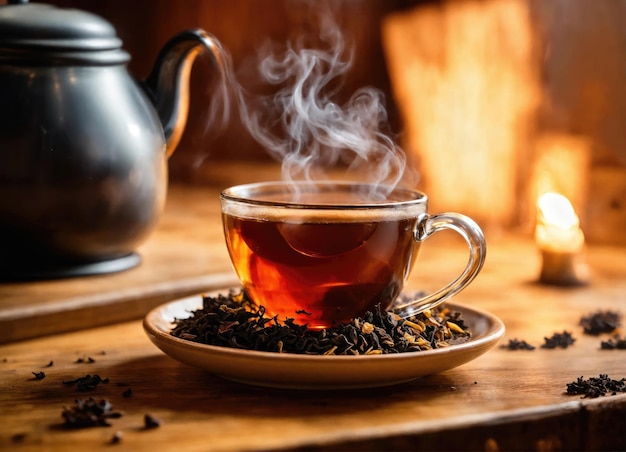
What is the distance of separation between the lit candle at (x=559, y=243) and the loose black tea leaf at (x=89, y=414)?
92 centimetres

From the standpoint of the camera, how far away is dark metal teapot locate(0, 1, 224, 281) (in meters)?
1.29

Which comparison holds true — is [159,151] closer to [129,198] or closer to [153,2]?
[129,198]

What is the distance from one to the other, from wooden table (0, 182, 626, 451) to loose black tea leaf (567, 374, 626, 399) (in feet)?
0.05

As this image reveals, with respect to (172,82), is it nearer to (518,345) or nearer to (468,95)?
(518,345)

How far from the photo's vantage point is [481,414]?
81cm

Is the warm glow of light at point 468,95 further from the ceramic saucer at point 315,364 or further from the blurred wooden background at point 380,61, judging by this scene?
the ceramic saucer at point 315,364

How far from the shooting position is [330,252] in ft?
3.06

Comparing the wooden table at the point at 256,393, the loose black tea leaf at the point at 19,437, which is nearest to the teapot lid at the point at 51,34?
the wooden table at the point at 256,393

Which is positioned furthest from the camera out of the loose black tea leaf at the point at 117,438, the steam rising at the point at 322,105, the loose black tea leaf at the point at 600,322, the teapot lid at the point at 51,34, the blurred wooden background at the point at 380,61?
the steam rising at the point at 322,105

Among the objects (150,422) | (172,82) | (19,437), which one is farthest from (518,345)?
(172,82)

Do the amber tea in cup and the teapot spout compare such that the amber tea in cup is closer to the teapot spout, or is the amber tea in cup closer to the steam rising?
the teapot spout

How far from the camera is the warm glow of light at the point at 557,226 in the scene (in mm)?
1563

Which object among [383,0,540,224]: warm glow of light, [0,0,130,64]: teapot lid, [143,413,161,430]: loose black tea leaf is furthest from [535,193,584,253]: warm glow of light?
[143,413,161,430]: loose black tea leaf

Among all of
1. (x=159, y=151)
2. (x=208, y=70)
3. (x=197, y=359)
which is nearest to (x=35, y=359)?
(x=197, y=359)
